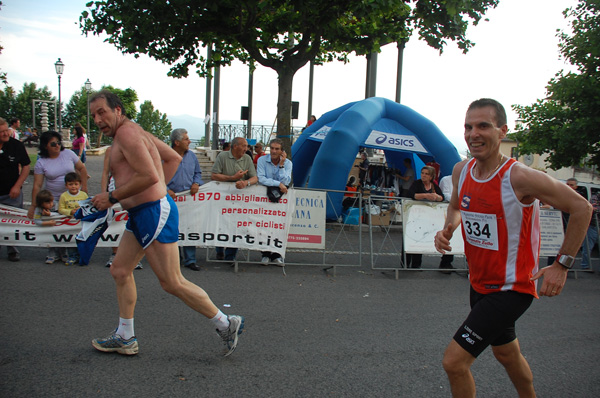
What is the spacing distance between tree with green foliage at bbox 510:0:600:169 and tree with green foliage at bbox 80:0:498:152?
86.2 inches

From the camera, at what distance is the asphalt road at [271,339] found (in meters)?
3.63

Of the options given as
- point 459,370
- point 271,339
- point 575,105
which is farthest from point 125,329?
point 575,105

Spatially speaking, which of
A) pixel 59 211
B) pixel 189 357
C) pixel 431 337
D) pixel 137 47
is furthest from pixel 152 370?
pixel 137 47

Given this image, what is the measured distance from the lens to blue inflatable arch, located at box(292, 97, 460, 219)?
11.6m

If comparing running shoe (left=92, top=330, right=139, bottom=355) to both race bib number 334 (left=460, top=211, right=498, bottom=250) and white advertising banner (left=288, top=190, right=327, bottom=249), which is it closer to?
race bib number 334 (left=460, top=211, right=498, bottom=250)

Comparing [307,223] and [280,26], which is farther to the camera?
[280,26]

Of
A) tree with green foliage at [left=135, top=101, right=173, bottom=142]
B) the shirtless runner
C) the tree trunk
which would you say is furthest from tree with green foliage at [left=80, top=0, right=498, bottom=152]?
tree with green foliage at [left=135, top=101, right=173, bottom=142]

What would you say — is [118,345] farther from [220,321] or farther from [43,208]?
[43,208]

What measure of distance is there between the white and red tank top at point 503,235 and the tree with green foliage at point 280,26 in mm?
9160

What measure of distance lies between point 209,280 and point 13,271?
2.55m

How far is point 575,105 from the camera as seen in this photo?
12.1 m

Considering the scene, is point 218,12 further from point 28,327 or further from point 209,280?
point 28,327

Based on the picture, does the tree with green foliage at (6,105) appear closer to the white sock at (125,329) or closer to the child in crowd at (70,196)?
the child in crowd at (70,196)

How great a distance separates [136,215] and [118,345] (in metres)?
1.08
